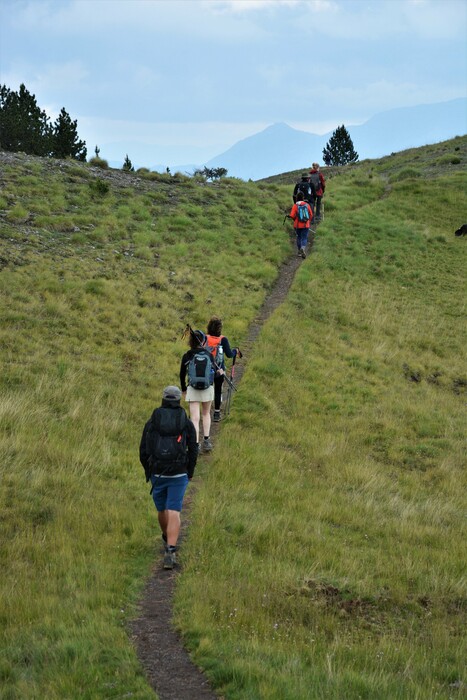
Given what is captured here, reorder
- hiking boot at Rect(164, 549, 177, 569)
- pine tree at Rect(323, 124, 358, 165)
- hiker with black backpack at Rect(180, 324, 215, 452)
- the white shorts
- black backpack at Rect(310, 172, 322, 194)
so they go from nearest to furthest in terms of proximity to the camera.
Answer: hiking boot at Rect(164, 549, 177, 569) < hiker with black backpack at Rect(180, 324, 215, 452) < the white shorts < black backpack at Rect(310, 172, 322, 194) < pine tree at Rect(323, 124, 358, 165)

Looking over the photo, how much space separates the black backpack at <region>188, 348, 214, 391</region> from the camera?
1042cm

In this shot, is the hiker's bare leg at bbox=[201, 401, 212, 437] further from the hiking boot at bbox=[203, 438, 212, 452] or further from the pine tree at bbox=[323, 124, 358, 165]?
the pine tree at bbox=[323, 124, 358, 165]

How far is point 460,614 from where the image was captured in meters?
6.88

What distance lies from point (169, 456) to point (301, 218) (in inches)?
735

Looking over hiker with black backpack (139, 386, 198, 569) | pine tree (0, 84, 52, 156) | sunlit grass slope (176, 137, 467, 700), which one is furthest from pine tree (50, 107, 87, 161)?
hiker with black backpack (139, 386, 198, 569)

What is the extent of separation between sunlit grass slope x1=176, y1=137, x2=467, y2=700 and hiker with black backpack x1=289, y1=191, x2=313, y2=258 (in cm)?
203

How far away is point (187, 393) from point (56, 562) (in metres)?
4.25

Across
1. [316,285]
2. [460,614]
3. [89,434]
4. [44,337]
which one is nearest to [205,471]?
[89,434]

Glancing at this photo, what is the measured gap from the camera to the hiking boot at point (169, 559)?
7285 millimetres

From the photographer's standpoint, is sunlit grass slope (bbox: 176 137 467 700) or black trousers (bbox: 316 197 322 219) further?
black trousers (bbox: 316 197 322 219)

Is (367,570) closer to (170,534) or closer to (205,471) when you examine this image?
(170,534)

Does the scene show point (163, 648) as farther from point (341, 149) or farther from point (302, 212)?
point (341, 149)

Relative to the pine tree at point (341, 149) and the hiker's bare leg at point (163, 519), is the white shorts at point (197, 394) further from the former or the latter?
the pine tree at point (341, 149)

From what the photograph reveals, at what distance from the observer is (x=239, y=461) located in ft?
34.7
